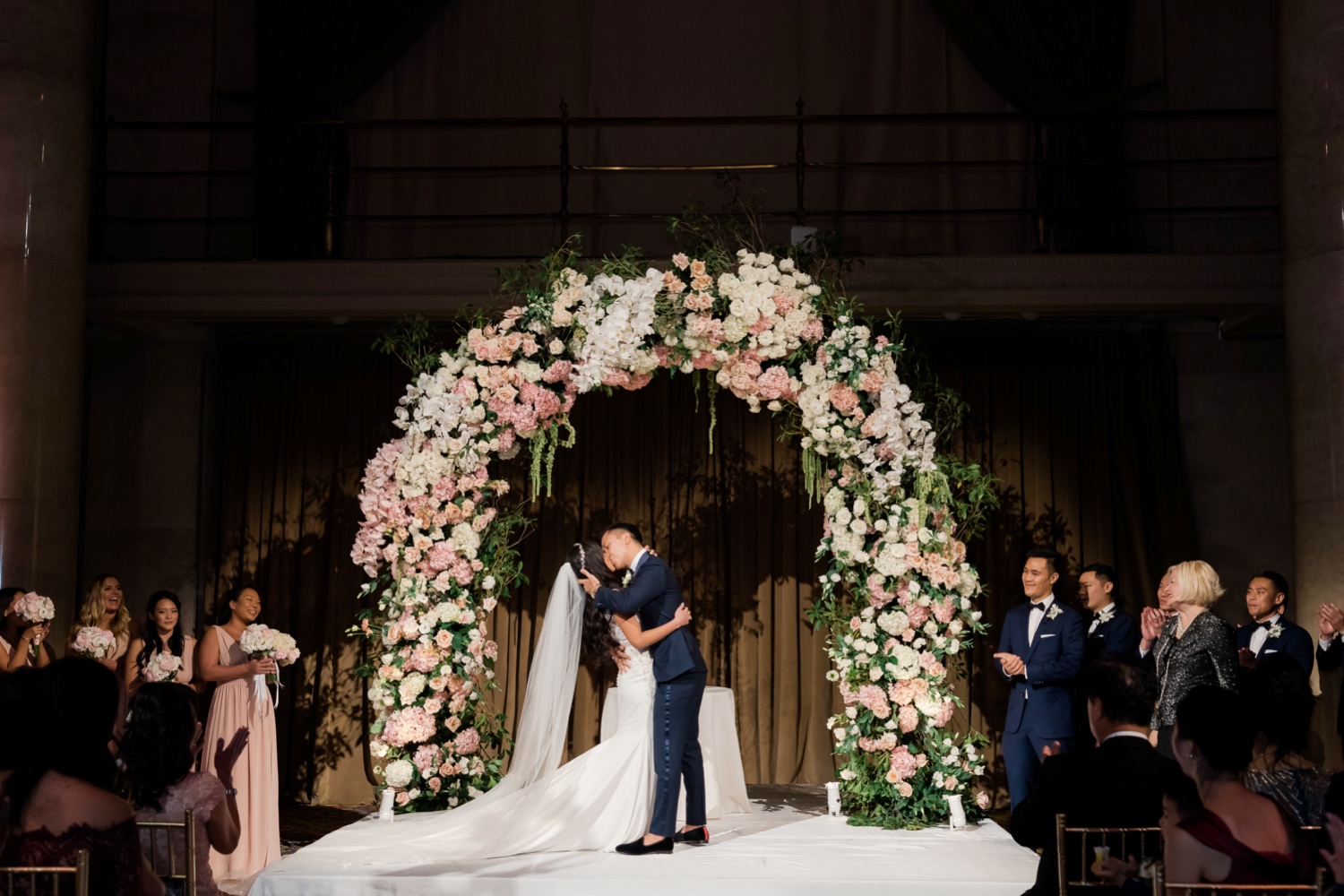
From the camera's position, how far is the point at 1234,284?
25.4 feet

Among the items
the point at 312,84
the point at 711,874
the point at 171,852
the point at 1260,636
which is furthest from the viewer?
the point at 312,84

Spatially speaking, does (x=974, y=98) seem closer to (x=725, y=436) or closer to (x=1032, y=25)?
(x=1032, y=25)

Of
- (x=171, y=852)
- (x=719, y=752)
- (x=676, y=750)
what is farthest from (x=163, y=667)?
(x=171, y=852)

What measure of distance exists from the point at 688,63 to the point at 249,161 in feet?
10.8

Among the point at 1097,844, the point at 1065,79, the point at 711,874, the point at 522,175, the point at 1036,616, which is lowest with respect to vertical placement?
the point at 711,874

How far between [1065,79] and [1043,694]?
4639 millimetres

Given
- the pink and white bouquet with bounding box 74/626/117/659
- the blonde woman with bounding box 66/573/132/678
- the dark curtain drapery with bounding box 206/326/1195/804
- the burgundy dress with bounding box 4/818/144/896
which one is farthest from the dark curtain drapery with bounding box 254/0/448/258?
the burgundy dress with bounding box 4/818/144/896

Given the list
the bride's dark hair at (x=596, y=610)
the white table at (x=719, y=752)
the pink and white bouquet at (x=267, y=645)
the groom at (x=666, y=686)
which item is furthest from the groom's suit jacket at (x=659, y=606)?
the pink and white bouquet at (x=267, y=645)

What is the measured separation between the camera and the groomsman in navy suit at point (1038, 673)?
6.28 m

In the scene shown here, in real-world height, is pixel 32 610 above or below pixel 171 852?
above

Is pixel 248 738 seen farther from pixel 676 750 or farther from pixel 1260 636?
pixel 1260 636

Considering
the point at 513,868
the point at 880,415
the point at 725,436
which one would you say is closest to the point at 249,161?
the point at 725,436

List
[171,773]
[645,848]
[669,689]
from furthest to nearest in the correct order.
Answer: [669,689] < [645,848] < [171,773]

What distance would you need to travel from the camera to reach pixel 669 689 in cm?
580
